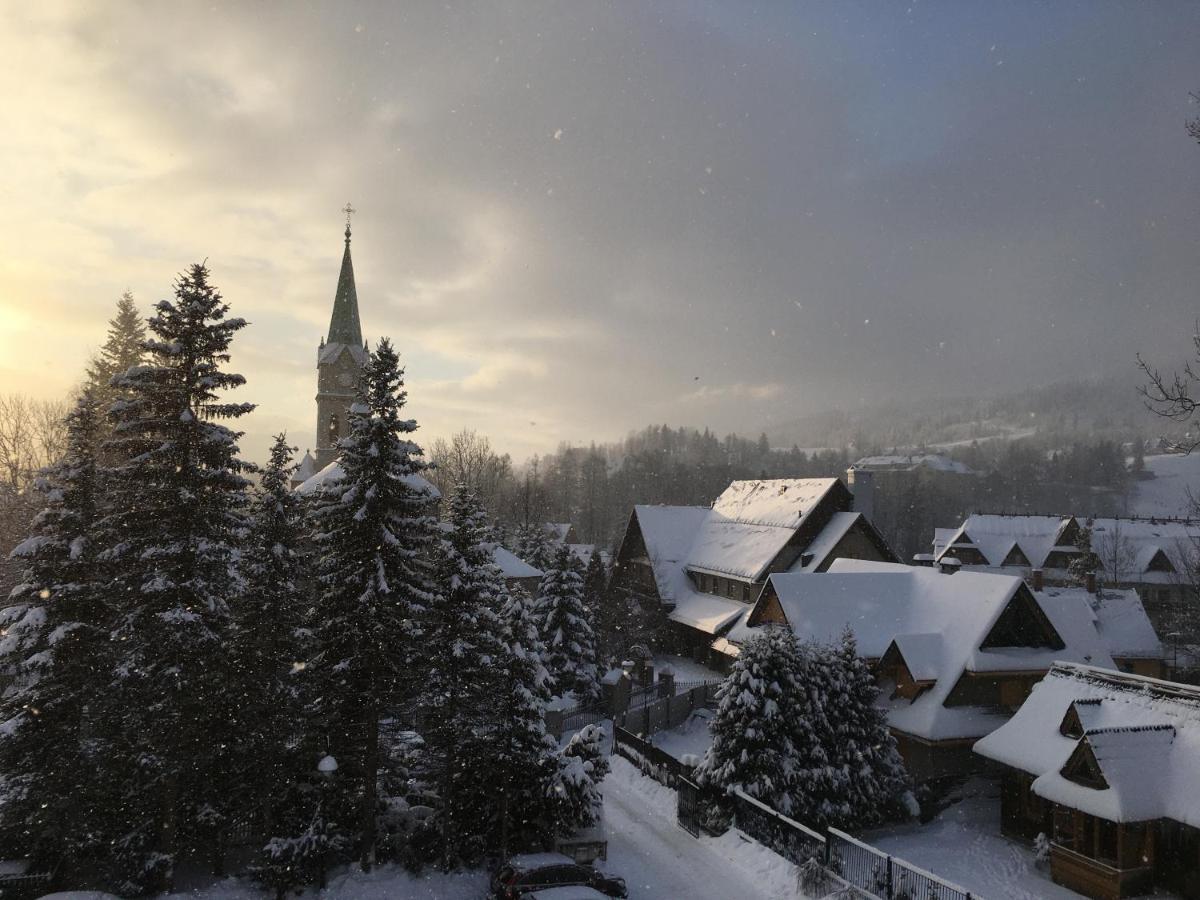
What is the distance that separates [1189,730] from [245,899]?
24111 millimetres

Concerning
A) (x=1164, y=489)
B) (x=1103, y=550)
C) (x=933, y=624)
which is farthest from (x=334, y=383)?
(x=1164, y=489)

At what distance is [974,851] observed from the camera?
20000 millimetres

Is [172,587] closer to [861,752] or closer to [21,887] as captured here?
[21,887]

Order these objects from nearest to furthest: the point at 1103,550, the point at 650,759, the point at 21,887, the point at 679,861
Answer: the point at 21,887 → the point at 679,861 → the point at 650,759 → the point at 1103,550

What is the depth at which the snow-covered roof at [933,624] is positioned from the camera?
79.1 ft

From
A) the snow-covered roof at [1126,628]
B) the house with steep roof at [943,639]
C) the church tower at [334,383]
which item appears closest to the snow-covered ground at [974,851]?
the house with steep roof at [943,639]

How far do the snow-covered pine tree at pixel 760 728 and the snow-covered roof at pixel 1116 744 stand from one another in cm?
625

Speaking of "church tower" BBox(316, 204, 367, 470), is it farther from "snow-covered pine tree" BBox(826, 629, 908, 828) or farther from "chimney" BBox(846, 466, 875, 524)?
"snow-covered pine tree" BBox(826, 629, 908, 828)

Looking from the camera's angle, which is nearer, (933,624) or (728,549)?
(933,624)

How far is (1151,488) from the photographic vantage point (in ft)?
549

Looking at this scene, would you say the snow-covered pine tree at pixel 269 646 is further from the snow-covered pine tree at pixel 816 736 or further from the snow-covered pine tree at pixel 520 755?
the snow-covered pine tree at pixel 816 736

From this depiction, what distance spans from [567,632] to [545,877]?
17.5 m

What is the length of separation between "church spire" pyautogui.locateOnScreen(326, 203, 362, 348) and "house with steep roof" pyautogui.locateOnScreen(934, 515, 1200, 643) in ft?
191

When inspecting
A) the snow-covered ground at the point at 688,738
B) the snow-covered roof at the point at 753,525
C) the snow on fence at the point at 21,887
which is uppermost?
the snow-covered roof at the point at 753,525
